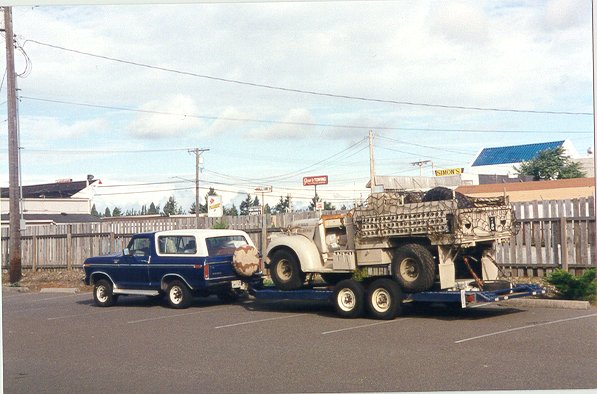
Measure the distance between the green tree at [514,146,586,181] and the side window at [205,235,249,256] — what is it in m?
32.8

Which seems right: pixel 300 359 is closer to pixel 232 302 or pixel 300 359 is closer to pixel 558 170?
pixel 232 302

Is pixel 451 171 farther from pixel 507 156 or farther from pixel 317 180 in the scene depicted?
pixel 317 180

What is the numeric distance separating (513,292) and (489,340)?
2573 mm

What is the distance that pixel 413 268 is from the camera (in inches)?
563

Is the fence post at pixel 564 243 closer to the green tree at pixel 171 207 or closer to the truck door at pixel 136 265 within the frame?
the truck door at pixel 136 265

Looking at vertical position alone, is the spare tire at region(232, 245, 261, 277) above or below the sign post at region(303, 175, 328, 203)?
below

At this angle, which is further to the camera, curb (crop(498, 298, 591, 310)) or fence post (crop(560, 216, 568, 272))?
fence post (crop(560, 216, 568, 272))

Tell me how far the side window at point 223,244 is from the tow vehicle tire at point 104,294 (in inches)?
124

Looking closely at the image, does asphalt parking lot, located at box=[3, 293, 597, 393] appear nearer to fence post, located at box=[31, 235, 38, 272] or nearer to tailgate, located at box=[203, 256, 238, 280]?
tailgate, located at box=[203, 256, 238, 280]

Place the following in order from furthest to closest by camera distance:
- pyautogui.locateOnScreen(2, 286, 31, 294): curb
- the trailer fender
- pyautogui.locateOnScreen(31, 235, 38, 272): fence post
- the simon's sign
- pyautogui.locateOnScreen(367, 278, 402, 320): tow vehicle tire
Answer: the simon's sign → pyautogui.locateOnScreen(31, 235, 38, 272): fence post → pyautogui.locateOnScreen(2, 286, 31, 294): curb → the trailer fender → pyautogui.locateOnScreen(367, 278, 402, 320): tow vehicle tire

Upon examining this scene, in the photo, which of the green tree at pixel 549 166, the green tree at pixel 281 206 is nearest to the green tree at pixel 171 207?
the green tree at pixel 281 206

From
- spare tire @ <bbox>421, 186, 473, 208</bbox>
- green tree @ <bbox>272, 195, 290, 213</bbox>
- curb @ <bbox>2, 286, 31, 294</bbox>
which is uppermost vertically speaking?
green tree @ <bbox>272, 195, 290, 213</bbox>

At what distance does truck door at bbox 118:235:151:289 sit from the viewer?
18672 mm

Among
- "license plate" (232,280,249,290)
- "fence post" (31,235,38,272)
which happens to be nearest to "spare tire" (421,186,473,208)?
"license plate" (232,280,249,290)
